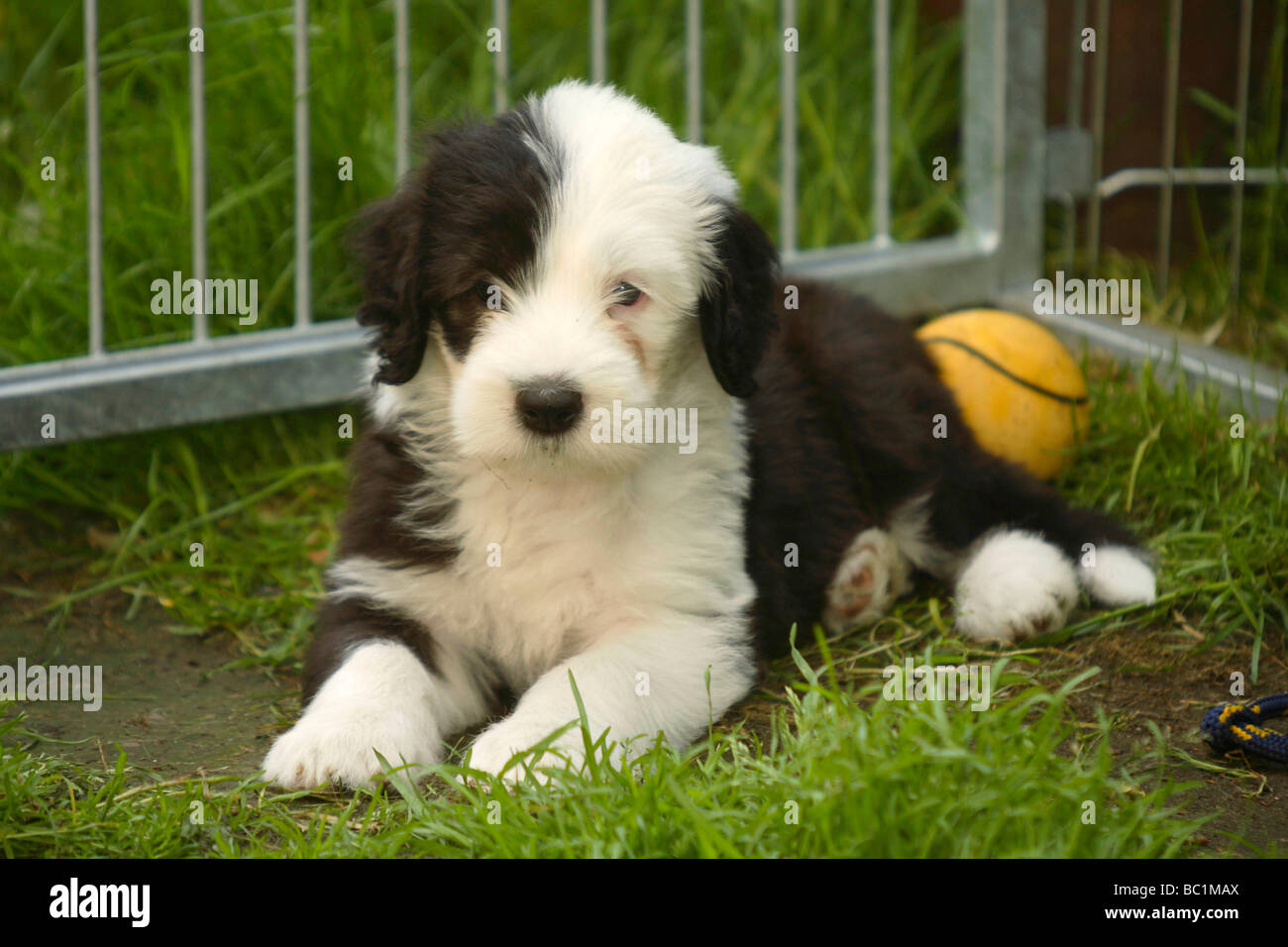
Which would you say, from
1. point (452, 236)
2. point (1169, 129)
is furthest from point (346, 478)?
point (1169, 129)

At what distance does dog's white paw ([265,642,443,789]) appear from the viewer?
8.29ft

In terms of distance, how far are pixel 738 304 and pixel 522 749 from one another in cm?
103

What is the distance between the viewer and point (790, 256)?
4926 mm

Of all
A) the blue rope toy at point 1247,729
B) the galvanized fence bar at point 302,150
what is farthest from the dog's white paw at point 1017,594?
the galvanized fence bar at point 302,150

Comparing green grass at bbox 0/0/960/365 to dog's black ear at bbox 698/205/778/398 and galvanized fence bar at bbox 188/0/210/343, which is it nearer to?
galvanized fence bar at bbox 188/0/210/343

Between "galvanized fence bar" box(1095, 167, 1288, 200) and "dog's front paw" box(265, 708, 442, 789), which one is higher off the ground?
"galvanized fence bar" box(1095, 167, 1288, 200)

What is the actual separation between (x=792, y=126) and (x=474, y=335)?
8.33ft

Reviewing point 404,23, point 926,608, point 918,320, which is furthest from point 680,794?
point 918,320

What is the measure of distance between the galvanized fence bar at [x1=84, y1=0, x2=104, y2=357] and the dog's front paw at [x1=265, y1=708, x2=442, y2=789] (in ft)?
5.88

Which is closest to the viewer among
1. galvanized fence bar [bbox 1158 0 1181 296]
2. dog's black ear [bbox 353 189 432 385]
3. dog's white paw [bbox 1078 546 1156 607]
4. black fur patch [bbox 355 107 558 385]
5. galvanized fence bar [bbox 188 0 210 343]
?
black fur patch [bbox 355 107 558 385]

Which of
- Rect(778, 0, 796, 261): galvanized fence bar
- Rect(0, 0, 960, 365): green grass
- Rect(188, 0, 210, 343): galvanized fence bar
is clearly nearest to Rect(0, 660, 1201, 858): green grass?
Rect(0, 0, 960, 365): green grass

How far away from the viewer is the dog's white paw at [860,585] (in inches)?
136

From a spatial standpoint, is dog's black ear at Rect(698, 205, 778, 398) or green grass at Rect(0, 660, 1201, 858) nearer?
green grass at Rect(0, 660, 1201, 858)

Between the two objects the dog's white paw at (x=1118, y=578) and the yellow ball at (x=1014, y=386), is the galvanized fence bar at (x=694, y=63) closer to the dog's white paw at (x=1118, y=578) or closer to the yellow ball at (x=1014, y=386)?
the yellow ball at (x=1014, y=386)
